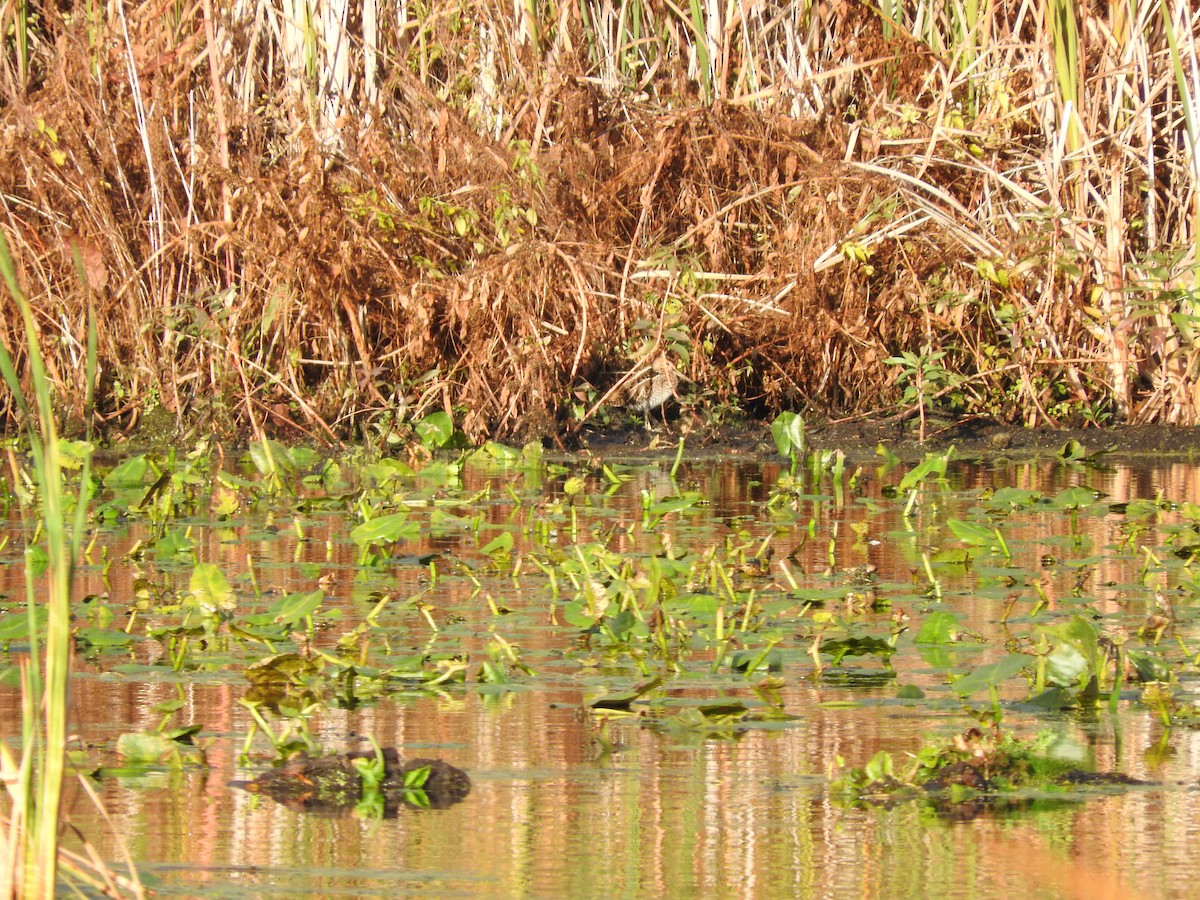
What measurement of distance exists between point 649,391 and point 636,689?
14.8ft

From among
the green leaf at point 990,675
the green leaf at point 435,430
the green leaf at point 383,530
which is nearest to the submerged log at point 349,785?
the green leaf at point 990,675

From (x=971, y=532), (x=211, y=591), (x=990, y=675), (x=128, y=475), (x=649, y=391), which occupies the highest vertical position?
(x=649, y=391)

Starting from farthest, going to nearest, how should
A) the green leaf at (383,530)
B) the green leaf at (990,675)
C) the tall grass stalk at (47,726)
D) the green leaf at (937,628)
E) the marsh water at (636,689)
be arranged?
the green leaf at (383,530) < the green leaf at (937,628) < the green leaf at (990,675) < the marsh water at (636,689) < the tall grass stalk at (47,726)

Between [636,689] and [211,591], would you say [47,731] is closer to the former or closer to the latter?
[636,689]

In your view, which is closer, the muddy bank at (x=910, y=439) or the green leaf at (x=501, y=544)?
the green leaf at (x=501, y=544)

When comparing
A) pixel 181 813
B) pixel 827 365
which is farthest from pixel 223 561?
pixel 827 365

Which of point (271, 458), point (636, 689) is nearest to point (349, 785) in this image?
point (636, 689)

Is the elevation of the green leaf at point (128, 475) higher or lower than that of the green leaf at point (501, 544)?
higher

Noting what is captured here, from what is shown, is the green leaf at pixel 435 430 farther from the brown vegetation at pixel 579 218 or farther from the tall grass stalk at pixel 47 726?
the tall grass stalk at pixel 47 726

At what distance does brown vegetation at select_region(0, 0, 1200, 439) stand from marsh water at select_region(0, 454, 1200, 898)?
173cm

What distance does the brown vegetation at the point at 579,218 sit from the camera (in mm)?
7172

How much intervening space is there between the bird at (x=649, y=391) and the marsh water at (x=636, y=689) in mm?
1694

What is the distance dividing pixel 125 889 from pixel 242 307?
5.60 meters

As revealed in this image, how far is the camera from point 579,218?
742cm
